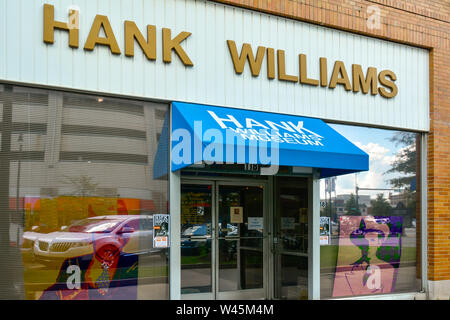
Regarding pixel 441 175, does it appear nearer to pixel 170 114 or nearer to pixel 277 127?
pixel 277 127

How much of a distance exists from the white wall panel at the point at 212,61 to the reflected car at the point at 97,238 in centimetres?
185

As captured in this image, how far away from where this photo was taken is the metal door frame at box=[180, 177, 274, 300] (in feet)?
26.4

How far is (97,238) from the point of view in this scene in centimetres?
618

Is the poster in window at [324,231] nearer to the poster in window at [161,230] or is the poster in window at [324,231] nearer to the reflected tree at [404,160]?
the reflected tree at [404,160]

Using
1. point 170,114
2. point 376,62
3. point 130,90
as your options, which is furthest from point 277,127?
point 376,62

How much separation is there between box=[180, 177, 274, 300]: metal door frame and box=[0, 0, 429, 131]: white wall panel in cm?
164

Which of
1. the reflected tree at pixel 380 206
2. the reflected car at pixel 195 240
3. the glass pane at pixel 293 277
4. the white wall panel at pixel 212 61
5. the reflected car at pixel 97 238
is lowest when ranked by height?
the glass pane at pixel 293 277

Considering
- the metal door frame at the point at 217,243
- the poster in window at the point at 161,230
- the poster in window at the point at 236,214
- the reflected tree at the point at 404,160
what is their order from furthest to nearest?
the reflected tree at the point at 404,160, the poster in window at the point at 236,214, the metal door frame at the point at 217,243, the poster in window at the point at 161,230

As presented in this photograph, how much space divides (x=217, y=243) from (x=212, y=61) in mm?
3286

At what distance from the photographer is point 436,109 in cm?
923

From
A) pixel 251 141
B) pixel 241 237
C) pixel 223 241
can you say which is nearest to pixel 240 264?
pixel 241 237

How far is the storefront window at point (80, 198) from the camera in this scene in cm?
570

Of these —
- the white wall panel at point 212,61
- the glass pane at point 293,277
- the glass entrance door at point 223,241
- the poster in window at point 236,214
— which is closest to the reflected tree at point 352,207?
the glass pane at point 293,277

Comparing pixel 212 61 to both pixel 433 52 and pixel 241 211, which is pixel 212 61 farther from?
pixel 433 52
